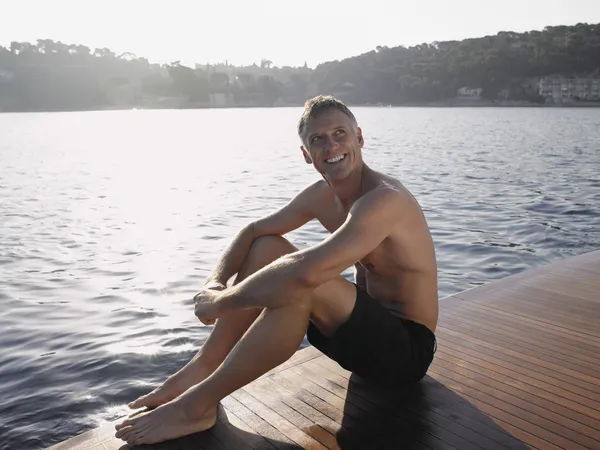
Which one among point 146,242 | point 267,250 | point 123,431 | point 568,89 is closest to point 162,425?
point 123,431

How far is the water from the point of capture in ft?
13.8

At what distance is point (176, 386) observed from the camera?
2582 mm

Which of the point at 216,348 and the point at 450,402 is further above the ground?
the point at 216,348

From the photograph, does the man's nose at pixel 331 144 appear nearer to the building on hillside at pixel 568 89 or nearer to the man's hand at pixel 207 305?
the man's hand at pixel 207 305

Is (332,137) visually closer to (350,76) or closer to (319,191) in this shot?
(319,191)

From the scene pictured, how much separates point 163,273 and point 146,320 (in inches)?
66.1

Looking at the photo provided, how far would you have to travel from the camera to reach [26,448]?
10.8ft

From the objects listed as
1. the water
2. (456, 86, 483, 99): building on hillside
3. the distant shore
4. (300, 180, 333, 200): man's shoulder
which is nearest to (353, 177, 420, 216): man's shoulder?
(300, 180, 333, 200): man's shoulder

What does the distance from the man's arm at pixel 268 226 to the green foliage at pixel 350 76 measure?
87.6m

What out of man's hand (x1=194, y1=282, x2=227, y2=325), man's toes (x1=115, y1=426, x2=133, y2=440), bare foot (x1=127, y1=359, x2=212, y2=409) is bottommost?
man's toes (x1=115, y1=426, x2=133, y2=440)

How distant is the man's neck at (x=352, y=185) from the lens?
259 centimetres

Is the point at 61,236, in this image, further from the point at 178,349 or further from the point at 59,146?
the point at 59,146

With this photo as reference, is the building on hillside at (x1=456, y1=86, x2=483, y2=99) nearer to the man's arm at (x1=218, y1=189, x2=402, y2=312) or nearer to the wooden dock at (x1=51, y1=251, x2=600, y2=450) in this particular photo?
the wooden dock at (x1=51, y1=251, x2=600, y2=450)

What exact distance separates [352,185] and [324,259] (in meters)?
0.58
